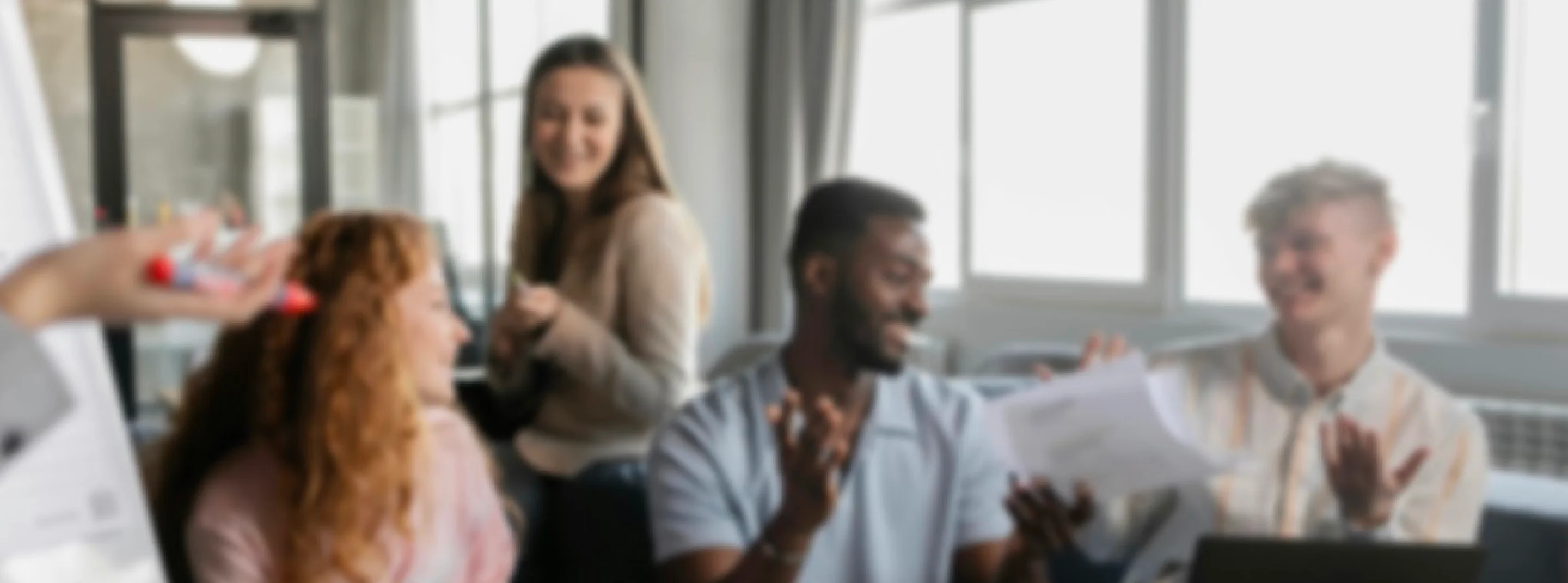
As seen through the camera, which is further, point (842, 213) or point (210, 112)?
point (210, 112)

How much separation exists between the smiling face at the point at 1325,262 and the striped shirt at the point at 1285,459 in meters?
0.04

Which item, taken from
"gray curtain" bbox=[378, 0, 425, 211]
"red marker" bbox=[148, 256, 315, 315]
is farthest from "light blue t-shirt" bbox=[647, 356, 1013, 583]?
"gray curtain" bbox=[378, 0, 425, 211]

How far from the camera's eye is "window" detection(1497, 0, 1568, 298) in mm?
2316

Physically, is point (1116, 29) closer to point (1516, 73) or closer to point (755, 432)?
point (1516, 73)

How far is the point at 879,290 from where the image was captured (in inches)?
57.0

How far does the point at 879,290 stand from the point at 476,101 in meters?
3.85

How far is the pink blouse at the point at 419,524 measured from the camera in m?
1.32

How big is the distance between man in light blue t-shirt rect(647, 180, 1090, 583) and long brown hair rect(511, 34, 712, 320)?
0.90 feet

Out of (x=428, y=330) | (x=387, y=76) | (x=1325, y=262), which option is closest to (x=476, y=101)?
(x=387, y=76)

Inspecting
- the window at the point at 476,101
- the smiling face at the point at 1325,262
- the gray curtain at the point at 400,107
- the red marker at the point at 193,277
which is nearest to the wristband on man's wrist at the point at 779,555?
the smiling face at the point at 1325,262

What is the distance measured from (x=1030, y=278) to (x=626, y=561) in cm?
130

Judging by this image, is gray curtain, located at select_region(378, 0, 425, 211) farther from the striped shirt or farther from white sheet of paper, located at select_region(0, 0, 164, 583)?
white sheet of paper, located at select_region(0, 0, 164, 583)

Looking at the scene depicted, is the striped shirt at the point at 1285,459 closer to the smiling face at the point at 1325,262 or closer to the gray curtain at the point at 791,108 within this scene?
the smiling face at the point at 1325,262

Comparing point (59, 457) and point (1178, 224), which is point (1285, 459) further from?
point (1178, 224)
